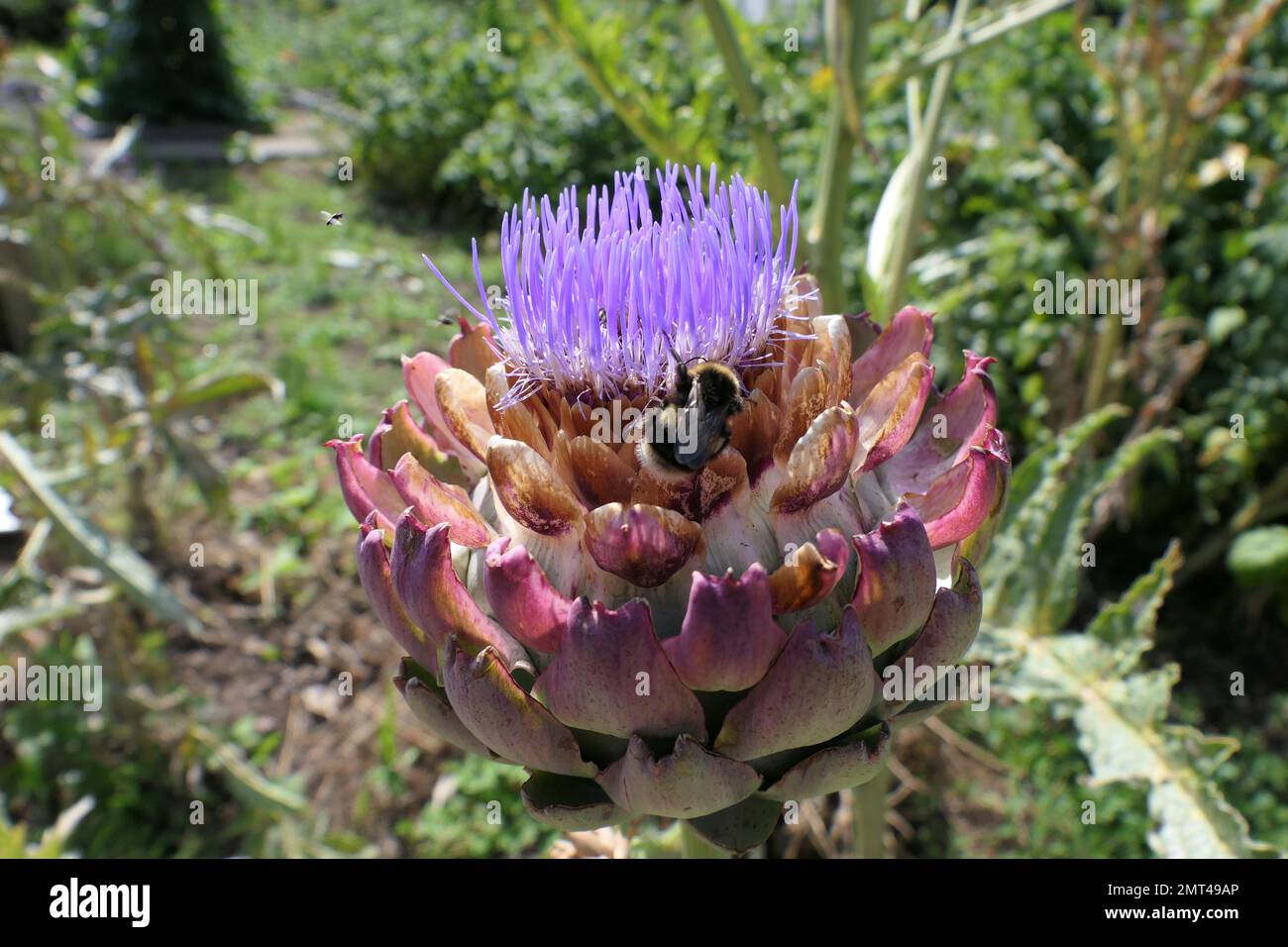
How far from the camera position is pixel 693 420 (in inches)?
28.4

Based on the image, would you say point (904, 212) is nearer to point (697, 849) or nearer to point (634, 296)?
point (634, 296)

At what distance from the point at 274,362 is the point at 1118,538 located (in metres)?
2.32

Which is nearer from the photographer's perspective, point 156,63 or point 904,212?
point 904,212

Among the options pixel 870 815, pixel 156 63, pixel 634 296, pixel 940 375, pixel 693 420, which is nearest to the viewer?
pixel 693 420

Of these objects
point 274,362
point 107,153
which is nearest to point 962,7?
point 107,153

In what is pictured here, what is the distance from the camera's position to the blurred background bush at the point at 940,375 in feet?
4.09

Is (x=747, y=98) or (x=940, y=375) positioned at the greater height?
(x=747, y=98)

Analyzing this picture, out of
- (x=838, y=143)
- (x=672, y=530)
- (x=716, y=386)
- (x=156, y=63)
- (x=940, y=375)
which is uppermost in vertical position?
(x=156, y=63)

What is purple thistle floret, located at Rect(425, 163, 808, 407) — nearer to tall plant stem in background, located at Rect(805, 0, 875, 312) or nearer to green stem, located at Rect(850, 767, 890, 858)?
tall plant stem in background, located at Rect(805, 0, 875, 312)

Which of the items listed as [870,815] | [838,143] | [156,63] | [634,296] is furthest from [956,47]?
[156,63]

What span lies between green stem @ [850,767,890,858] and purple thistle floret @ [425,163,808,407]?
547 mm

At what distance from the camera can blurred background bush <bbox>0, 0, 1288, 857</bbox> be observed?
1.25 meters

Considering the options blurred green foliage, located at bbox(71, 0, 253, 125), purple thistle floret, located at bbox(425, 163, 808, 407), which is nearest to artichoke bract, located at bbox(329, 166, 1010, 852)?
purple thistle floret, located at bbox(425, 163, 808, 407)

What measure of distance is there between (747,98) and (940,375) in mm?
1354
